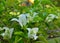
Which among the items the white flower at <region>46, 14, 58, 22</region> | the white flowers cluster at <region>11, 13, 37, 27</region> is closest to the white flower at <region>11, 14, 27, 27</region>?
the white flowers cluster at <region>11, 13, 37, 27</region>

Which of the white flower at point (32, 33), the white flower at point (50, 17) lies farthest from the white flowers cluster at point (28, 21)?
the white flower at point (50, 17)

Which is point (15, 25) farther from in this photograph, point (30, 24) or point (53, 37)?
point (53, 37)

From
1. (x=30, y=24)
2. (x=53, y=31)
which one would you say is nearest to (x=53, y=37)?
(x=53, y=31)

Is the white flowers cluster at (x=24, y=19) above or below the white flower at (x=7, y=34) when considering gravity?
above

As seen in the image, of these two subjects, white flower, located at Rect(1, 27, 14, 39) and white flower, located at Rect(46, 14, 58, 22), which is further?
white flower, located at Rect(46, 14, 58, 22)

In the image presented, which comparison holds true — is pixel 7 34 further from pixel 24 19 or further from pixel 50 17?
pixel 50 17

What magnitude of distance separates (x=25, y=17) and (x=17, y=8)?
19cm

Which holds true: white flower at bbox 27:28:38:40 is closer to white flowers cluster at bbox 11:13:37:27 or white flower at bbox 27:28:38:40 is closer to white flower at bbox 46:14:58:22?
white flowers cluster at bbox 11:13:37:27

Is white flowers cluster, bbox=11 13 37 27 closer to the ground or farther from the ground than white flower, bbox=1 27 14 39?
farther from the ground

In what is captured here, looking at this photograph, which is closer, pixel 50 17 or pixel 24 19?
pixel 24 19

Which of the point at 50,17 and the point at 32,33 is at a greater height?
the point at 50,17

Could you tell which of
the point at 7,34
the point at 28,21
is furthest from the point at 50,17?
the point at 7,34

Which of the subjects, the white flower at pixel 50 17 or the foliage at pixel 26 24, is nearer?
the foliage at pixel 26 24

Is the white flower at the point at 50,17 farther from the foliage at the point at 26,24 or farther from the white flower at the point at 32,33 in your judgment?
the white flower at the point at 32,33
